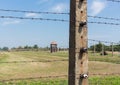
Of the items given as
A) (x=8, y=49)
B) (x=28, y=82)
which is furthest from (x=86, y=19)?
(x=28, y=82)

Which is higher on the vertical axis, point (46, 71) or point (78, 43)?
point (78, 43)

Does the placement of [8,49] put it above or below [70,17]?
below

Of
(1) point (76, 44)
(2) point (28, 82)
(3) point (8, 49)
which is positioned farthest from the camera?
(2) point (28, 82)

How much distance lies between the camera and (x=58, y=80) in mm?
13539

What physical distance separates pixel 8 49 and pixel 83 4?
131 centimetres

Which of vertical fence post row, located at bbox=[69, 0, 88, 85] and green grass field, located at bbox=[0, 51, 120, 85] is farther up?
vertical fence post row, located at bbox=[69, 0, 88, 85]

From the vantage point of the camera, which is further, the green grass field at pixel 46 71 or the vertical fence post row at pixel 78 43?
the green grass field at pixel 46 71

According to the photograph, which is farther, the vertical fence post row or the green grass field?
the green grass field

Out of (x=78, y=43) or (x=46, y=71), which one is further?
(x=46, y=71)

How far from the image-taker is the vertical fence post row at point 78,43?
5.10m

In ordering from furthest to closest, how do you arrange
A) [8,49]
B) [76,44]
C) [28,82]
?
[28,82] < [8,49] < [76,44]

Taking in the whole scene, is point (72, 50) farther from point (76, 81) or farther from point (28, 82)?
point (28, 82)

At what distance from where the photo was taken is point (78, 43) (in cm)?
511

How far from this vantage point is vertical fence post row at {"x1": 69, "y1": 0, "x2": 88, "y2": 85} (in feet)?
16.7
